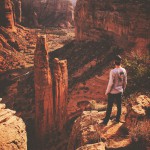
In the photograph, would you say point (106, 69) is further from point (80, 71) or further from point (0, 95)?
point (0, 95)

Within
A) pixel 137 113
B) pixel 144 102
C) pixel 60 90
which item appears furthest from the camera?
pixel 60 90

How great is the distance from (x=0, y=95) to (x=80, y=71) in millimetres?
10344

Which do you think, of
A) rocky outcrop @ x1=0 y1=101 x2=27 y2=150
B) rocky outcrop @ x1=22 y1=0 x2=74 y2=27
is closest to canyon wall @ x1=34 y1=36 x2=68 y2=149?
rocky outcrop @ x1=0 y1=101 x2=27 y2=150

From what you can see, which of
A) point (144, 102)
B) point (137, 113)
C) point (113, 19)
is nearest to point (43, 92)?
point (144, 102)

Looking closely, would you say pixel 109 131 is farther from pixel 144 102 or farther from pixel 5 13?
pixel 5 13

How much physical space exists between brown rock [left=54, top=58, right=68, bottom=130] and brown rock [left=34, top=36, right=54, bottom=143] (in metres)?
0.43

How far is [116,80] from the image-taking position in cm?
915

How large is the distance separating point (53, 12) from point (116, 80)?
78475mm

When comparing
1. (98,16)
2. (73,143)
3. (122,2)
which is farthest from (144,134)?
(98,16)

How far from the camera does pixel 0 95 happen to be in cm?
3256

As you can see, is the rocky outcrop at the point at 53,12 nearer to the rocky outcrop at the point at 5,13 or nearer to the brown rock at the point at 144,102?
the rocky outcrop at the point at 5,13

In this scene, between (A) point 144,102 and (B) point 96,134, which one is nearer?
(B) point 96,134

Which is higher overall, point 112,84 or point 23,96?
point 112,84

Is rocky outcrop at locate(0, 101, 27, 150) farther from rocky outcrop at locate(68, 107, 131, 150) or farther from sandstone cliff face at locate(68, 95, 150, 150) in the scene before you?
rocky outcrop at locate(68, 107, 131, 150)
